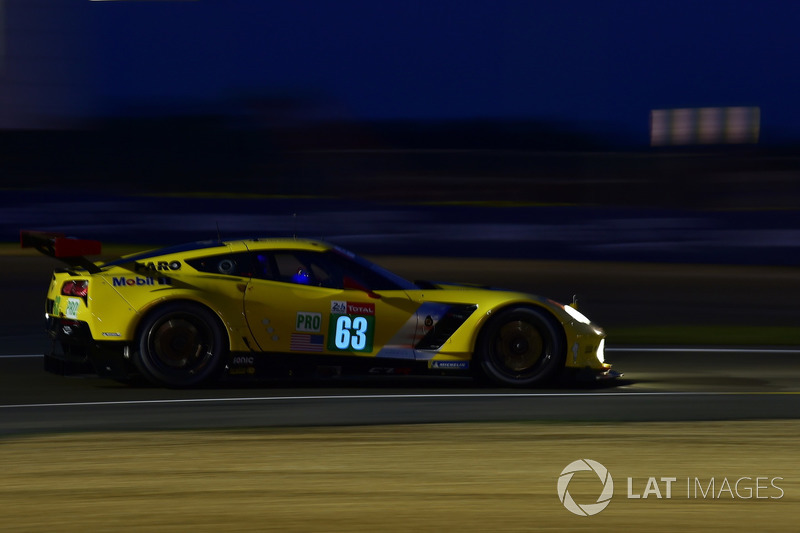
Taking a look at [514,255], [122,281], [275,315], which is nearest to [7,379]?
[122,281]

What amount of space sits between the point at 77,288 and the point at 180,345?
863mm

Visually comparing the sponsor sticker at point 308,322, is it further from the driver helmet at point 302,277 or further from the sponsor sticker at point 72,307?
the sponsor sticker at point 72,307

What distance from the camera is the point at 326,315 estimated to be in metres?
8.54

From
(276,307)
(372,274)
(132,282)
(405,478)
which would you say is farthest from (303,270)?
(405,478)

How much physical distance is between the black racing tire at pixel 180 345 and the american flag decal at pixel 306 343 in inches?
20.2

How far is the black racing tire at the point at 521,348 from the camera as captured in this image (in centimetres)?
871

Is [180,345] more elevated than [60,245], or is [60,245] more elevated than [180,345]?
[60,245]

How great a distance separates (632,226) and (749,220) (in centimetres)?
255

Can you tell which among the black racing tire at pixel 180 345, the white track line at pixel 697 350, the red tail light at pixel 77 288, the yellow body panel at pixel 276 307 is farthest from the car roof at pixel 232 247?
the white track line at pixel 697 350

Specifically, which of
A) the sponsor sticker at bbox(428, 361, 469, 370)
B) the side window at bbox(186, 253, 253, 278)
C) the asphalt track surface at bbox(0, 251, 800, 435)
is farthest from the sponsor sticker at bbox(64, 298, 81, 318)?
the sponsor sticker at bbox(428, 361, 469, 370)

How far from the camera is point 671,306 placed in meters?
16.4

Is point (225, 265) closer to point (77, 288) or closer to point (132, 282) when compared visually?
point (132, 282)

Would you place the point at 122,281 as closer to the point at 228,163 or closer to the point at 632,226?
the point at 632,226

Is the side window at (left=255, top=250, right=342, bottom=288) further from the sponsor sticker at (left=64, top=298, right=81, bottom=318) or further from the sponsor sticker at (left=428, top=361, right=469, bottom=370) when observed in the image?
the sponsor sticker at (left=64, top=298, right=81, bottom=318)
